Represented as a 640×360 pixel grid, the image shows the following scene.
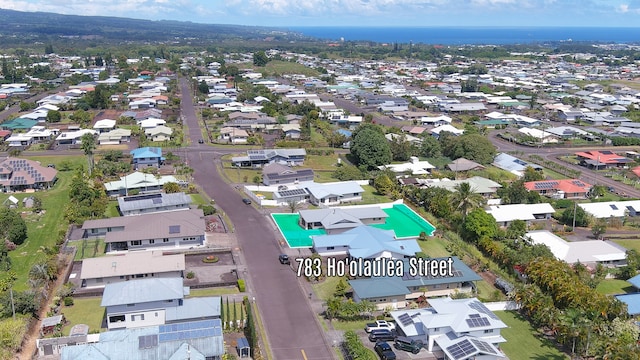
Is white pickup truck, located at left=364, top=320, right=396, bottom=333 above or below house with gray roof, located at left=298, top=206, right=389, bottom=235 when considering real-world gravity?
below

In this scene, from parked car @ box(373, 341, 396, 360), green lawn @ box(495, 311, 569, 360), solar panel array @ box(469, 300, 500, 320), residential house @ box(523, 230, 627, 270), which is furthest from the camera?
residential house @ box(523, 230, 627, 270)

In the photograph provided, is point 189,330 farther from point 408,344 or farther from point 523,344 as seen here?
point 523,344

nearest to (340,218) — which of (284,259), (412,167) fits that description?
(284,259)

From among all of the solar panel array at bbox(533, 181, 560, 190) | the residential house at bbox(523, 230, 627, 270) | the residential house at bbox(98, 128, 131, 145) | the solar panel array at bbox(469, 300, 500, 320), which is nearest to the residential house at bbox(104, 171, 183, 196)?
the residential house at bbox(98, 128, 131, 145)

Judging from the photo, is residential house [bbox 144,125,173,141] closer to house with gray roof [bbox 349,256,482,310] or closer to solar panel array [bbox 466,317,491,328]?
house with gray roof [bbox 349,256,482,310]

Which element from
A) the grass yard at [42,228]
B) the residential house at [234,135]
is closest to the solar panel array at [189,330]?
the grass yard at [42,228]

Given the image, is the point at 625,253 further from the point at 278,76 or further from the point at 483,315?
the point at 278,76

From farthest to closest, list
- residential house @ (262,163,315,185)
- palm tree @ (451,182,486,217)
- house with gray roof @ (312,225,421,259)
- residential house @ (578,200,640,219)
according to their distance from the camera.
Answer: residential house @ (262,163,315,185)
residential house @ (578,200,640,219)
palm tree @ (451,182,486,217)
house with gray roof @ (312,225,421,259)

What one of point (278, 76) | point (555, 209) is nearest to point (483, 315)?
point (555, 209)
